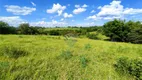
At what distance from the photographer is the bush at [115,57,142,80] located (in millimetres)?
5102

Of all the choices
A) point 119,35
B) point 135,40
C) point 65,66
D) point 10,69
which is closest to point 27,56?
point 10,69

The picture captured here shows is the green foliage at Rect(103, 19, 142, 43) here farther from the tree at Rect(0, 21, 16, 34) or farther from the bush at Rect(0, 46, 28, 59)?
the bush at Rect(0, 46, 28, 59)

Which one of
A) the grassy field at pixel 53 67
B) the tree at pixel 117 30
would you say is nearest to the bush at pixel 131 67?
the grassy field at pixel 53 67

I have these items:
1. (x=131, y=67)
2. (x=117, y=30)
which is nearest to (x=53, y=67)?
(x=131, y=67)

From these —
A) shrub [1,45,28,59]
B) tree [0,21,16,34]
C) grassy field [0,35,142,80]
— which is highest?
tree [0,21,16,34]

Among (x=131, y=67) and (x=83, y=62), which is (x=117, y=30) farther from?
(x=131, y=67)

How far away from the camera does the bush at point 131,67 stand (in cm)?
510

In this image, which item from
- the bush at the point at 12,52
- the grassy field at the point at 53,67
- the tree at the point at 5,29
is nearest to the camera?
the grassy field at the point at 53,67

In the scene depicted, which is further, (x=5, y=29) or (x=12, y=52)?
(x=5, y=29)

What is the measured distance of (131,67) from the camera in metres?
5.29

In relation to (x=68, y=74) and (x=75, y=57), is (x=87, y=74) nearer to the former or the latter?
(x=68, y=74)

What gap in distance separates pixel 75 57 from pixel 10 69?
269 centimetres

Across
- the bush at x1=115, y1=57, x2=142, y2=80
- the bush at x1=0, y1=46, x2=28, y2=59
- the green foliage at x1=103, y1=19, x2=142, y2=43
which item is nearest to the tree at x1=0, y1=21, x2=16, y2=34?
the green foliage at x1=103, y1=19, x2=142, y2=43

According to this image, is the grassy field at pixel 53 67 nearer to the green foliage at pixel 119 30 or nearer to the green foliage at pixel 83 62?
the green foliage at pixel 83 62
